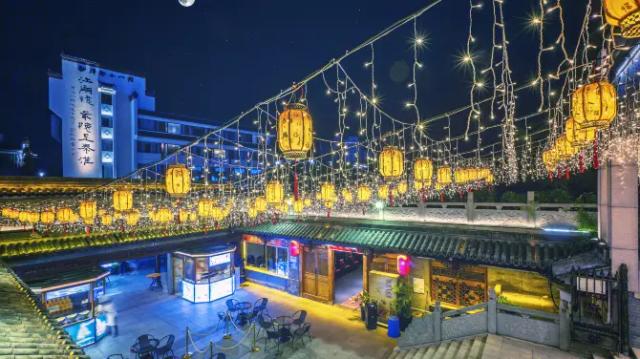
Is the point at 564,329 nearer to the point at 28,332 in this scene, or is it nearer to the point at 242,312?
the point at 28,332

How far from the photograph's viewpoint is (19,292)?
22.5 ft

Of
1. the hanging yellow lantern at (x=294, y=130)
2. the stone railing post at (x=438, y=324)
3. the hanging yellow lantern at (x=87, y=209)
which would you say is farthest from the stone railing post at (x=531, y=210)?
the hanging yellow lantern at (x=87, y=209)

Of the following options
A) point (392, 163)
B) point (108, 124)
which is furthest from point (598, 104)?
point (108, 124)

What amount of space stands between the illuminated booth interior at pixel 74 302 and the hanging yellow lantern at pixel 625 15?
1544 cm

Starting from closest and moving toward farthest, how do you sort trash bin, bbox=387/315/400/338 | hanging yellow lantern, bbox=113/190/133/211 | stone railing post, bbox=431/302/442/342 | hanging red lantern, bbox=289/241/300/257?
stone railing post, bbox=431/302/442/342 < hanging yellow lantern, bbox=113/190/133/211 < trash bin, bbox=387/315/400/338 < hanging red lantern, bbox=289/241/300/257

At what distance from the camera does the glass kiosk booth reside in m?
15.3

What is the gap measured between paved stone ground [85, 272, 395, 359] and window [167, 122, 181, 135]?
23.0 metres

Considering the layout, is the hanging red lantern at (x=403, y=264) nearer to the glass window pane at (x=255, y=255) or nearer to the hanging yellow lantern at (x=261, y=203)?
the hanging yellow lantern at (x=261, y=203)

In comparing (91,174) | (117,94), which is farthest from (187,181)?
(117,94)

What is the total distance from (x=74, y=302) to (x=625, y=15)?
627 inches

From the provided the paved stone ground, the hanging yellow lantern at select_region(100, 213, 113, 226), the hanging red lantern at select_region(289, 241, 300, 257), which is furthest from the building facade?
the paved stone ground

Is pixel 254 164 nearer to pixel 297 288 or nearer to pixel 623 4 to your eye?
pixel 297 288

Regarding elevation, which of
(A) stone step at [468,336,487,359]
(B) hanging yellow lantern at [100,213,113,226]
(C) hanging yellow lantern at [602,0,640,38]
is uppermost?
(C) hanging yellow lantern at [602,0,640,38]

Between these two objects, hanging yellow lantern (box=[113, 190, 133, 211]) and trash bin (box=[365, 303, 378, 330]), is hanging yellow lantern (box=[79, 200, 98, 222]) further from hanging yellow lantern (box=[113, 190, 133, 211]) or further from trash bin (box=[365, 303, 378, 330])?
trash bin (box=[365, 303, 378, 330])
